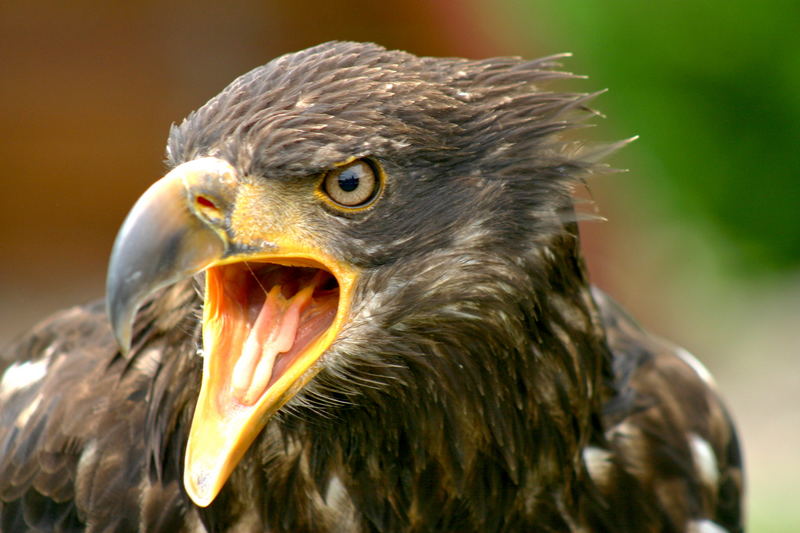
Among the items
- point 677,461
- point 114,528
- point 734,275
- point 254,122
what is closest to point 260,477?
point 114,528

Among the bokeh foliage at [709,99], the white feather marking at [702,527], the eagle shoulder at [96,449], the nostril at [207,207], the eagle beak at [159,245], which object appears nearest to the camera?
the eagle beak at [159,245]

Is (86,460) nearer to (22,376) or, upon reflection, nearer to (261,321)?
(22,376)

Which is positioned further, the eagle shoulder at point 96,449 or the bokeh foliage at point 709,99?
the bokeh foliage at point 709,99

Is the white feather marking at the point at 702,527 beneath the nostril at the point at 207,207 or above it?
beneath

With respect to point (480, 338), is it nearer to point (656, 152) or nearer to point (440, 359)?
point (440, 359)

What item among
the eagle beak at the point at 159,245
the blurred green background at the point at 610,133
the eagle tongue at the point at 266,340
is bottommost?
the blurred green background at the point at 610,133

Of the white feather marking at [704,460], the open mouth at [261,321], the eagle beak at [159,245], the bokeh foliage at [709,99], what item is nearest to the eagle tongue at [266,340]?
the open mouth at [261,321]

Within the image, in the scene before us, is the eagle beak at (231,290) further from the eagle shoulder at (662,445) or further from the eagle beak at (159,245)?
the eagle shoulder at (662,445)
